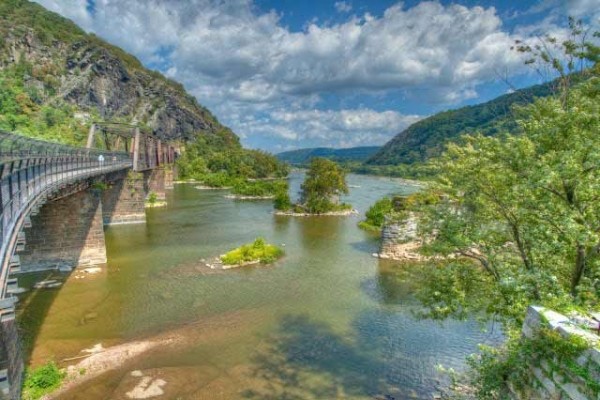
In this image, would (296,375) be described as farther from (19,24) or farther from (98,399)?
(19,24)

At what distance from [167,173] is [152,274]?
74.5 m

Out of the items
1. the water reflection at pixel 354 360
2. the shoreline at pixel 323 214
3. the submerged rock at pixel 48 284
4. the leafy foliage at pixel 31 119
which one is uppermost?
the leafy foliage at pixel 31 119

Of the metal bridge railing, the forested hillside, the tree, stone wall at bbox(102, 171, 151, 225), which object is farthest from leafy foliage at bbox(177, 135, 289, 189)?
the metal bridge railing

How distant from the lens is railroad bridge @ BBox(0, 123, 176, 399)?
10992mm

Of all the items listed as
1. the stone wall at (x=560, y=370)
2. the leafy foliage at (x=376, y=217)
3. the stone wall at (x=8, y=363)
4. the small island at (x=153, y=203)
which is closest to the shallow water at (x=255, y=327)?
the stone wall at (x=8, y=363)

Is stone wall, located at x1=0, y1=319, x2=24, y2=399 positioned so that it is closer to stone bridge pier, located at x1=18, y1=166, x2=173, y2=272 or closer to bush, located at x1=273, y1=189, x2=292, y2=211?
stone bridge pier, located at x1=18, y1=166, x2=173, y2=272

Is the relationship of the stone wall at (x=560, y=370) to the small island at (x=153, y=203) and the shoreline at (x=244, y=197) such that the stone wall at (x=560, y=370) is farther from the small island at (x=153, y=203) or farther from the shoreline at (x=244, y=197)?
the shoreline at (x=244, y=197)

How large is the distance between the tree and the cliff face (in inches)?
3662

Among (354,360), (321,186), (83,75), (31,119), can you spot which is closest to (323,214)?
(321,186)

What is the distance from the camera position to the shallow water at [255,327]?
14.6 m

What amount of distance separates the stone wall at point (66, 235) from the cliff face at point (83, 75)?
10083cm

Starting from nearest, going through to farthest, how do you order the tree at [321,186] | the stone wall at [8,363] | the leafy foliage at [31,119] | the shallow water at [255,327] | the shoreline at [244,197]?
the stone wall at [8,363] < the shallow water at [255,327] < the tree at [321,186] < the leafy foliage at [31,119] < the shoreline at [244,197]

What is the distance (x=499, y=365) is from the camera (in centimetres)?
775

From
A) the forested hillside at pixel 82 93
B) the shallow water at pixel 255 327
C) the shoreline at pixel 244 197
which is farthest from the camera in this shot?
the forested hillside at pixel 82 93
